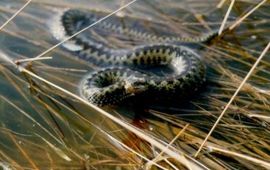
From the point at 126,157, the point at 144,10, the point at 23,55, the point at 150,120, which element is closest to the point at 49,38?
the point at 23,55

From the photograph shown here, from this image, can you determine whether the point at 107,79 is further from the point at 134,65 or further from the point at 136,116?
the point at 136,116

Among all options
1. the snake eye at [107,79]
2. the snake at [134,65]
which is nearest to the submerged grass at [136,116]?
the snake at [134,65]

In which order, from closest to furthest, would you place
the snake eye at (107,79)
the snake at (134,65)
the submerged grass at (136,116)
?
the submerged grass at (136,116), the snake at (134,65), the snake eye at (107,79)

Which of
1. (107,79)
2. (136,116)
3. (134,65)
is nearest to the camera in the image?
(136,116)

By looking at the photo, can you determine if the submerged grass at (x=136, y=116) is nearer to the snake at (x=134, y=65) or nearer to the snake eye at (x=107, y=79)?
the snake at (x=134, y=65)

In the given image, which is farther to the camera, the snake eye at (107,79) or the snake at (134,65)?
the snake eye at (107,79)

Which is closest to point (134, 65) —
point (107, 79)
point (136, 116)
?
point (107, 79)
